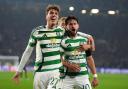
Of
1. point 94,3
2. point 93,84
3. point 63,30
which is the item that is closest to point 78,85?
point 93,84

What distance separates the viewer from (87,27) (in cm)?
5234

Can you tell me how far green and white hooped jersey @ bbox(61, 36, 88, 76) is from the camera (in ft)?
25.5

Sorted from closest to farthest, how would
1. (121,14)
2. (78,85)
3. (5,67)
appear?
1. (78,85)
2. (5,67)
3. (121,14)

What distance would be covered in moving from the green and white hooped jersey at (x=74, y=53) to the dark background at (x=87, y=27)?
42.8 m

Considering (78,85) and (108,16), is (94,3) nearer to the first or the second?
(108,16)

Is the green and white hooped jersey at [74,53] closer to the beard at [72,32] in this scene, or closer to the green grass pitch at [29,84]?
the beard at [72,32]

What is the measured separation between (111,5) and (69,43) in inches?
1693

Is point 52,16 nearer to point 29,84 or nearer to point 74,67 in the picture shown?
point 74,67

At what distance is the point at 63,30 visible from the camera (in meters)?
7.75

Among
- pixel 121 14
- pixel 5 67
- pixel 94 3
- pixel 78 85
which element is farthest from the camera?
pixel 121 14

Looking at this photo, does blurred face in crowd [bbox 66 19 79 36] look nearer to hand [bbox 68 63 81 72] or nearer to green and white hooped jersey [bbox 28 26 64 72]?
green and white hooped jersey [bbox 28 26 64 72]

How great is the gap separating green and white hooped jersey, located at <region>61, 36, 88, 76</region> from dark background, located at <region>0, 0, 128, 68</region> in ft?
140

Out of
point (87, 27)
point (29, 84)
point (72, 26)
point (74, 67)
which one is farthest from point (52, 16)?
point (87, 27)

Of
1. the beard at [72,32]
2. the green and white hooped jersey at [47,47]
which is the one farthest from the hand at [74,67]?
the beard at [72,32]
